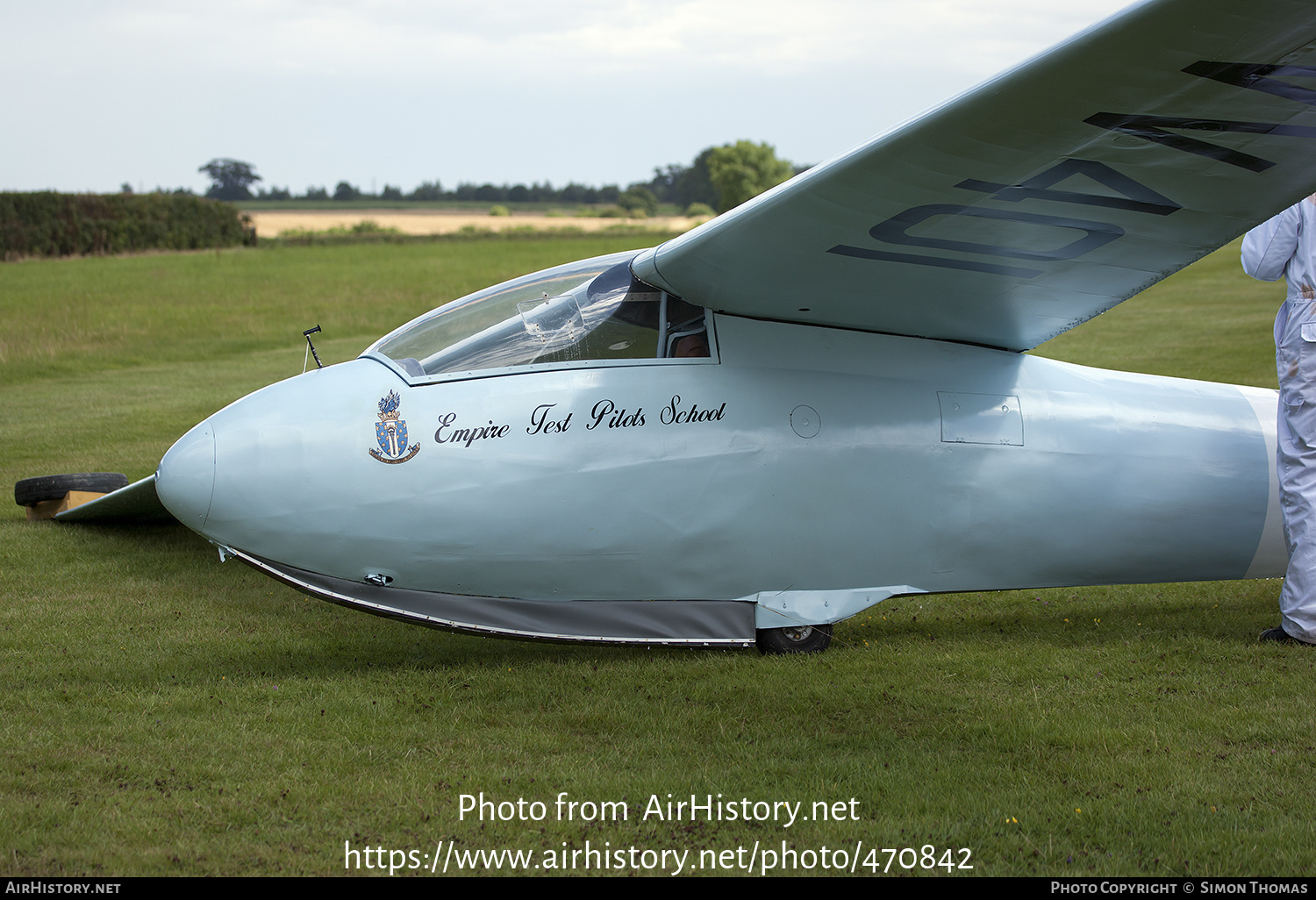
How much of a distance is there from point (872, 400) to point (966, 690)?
1548 mm

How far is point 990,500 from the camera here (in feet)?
17.1

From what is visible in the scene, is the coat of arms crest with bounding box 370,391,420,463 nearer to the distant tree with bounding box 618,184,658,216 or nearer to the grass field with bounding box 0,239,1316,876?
the grass field with bounding box 0,239,1316,876

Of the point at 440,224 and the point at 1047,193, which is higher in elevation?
the point at 440,224

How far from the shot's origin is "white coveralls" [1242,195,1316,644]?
17.8 feet

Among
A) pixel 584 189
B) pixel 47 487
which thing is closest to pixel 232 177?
pixel 584 189

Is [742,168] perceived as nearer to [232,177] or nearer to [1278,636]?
[232,177]

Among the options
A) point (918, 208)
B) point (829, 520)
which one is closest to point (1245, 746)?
point (829, 520)

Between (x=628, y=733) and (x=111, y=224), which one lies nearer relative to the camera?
(x=628, y=733)

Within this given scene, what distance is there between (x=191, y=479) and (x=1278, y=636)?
5919 millimetres

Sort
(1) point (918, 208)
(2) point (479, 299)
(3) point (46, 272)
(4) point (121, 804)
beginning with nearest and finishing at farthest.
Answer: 1. (4) point (121, 804)
2. (1) point (918, 208)
3. (2) point (479, 299)
4. (3) point (46, 272)

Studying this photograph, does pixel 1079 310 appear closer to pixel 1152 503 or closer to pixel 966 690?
pixel 1152 503

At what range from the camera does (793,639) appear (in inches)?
212

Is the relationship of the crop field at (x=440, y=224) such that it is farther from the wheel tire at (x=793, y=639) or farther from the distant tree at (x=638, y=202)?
the wheel tire at (x=793, y=639)

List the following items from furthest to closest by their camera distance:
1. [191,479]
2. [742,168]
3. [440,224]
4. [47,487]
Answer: [742,168]
[440,224]
[47,487]
[191,479]
